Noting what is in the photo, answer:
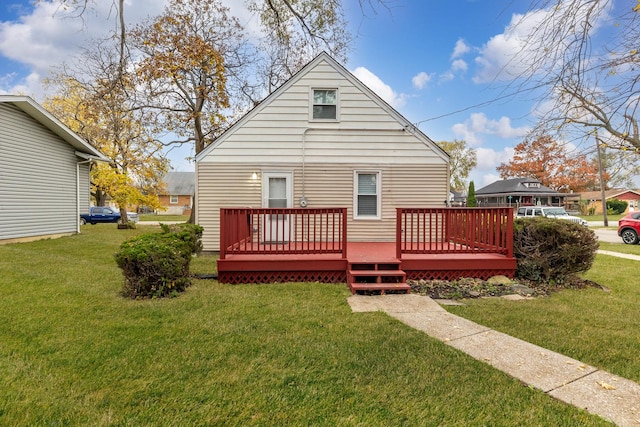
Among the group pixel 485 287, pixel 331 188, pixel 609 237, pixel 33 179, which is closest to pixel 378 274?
pixel 485 287

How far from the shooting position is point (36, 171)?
1153 cm

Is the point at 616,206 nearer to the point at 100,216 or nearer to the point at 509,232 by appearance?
the point at 509,232

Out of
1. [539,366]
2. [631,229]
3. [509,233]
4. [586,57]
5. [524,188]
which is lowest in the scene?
[539,366]

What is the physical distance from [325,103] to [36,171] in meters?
10.8

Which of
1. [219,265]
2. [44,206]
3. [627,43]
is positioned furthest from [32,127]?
[627,43]

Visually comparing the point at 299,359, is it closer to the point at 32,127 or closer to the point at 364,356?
the point at 364,356

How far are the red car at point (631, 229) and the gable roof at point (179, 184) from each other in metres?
46.9

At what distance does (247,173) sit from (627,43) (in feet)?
24.9

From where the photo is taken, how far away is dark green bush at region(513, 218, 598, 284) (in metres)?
5.65

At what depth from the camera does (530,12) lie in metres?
2.82

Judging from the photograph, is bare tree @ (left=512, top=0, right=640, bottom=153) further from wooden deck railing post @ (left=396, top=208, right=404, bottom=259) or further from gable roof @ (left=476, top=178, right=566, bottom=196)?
gable roof @ (left=476, top=178, right=566, bottom=196)

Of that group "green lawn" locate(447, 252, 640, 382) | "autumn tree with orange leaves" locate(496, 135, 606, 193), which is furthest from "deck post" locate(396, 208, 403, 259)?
"autumn tree with orange leaves" locate(496, 135, 606, 193)

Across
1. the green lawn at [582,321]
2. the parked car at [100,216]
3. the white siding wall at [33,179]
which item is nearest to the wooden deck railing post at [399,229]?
the green lawn at [582,321]

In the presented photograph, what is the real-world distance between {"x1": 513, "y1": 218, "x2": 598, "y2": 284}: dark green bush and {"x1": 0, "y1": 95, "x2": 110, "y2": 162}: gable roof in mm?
14422
